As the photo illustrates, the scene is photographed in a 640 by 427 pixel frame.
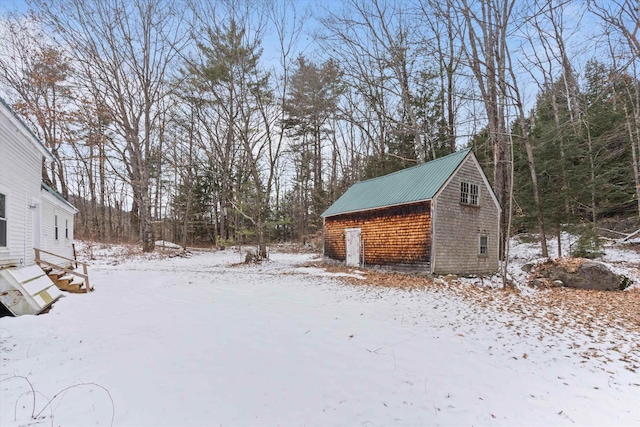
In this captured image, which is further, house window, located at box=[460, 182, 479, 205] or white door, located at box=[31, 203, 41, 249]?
house window, located at box=[460, 182, 479, 205]

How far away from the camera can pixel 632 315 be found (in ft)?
23.8

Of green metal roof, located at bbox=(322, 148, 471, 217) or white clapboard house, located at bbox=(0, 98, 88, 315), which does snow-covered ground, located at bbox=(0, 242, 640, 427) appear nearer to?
white clapboard house, located at bbox=(0, 98, 88, 315)

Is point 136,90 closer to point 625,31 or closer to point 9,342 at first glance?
point 9,342

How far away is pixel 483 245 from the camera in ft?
47.4

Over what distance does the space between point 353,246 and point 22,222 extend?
41.2 ft

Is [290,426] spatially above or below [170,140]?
below

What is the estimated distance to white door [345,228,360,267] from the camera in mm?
15883

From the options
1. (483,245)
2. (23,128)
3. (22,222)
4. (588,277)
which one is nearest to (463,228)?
(483,245)

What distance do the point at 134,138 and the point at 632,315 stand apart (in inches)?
1021

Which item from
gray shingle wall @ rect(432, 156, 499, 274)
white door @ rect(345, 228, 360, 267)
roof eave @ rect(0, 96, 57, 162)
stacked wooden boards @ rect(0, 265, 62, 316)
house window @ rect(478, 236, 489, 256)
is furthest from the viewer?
white door @ rect(345, 228, 360, 267)

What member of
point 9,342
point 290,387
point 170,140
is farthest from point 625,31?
point 170,140

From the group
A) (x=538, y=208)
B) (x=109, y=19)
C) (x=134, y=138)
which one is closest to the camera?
(x=538, y=208)

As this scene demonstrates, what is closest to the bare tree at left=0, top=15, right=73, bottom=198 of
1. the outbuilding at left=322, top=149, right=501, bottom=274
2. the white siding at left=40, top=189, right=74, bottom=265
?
the white siding at left=40, top=189, right=74, bottom=265

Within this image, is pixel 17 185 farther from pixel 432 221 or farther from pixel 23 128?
pixel 432 221
